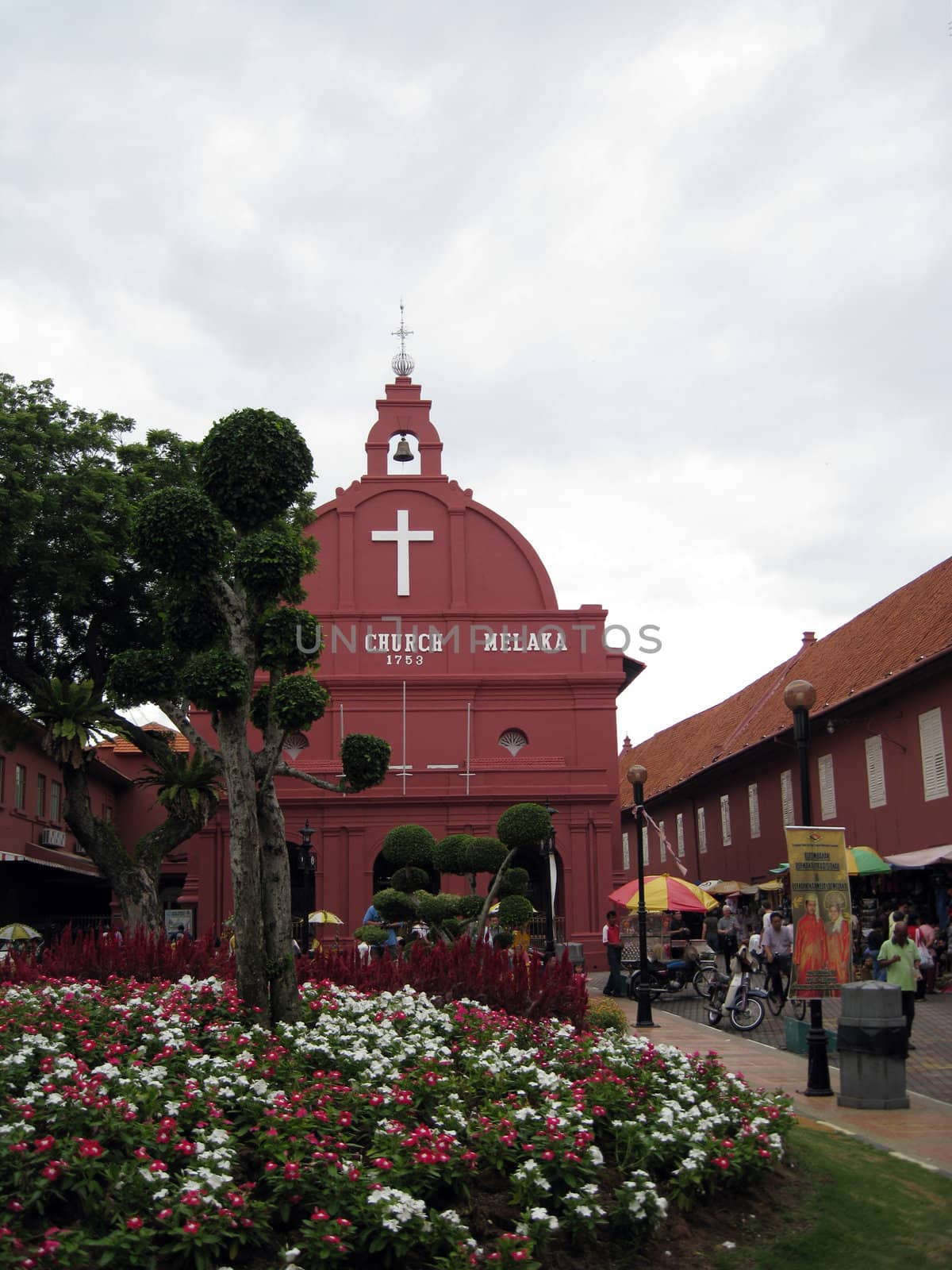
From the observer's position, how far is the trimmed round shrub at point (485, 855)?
52.5 feet

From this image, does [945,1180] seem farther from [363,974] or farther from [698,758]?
[698,758]

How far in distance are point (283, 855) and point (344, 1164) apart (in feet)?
14.7

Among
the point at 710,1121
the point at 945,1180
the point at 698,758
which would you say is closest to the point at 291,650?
the point at 710,1121

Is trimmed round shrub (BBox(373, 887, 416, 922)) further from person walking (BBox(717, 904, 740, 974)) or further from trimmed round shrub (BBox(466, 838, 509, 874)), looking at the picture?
person walking (BBox(717, 904, 740, 974))

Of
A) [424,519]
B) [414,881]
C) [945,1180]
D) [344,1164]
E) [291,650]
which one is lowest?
[945,1180]

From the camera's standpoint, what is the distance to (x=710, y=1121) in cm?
746

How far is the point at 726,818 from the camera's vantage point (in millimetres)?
38125

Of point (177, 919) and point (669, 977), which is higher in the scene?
point (177, 919)

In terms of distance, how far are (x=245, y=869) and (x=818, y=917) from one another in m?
5.02

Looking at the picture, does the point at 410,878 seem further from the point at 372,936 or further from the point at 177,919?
the point at 177,919

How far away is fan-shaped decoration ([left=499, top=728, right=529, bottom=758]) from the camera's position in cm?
3172

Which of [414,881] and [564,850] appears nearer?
[414,881]

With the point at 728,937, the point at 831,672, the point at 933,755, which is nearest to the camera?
the point at 728,937

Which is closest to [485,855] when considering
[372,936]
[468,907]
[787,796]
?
[468,907]
